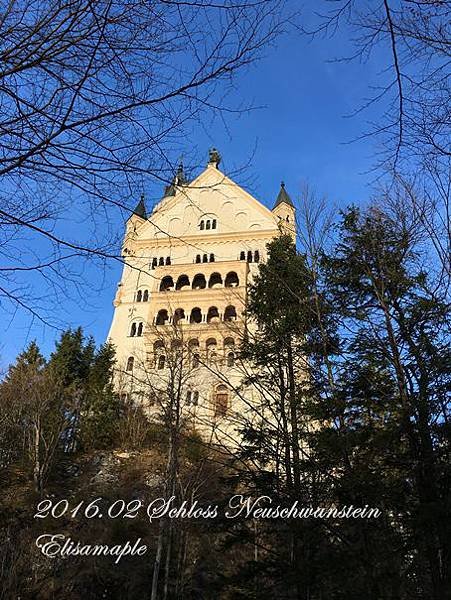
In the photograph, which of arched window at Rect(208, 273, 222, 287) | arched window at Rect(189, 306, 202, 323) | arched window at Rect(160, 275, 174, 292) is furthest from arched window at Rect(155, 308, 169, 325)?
arched window at Rect(208, 273, 222, 287)

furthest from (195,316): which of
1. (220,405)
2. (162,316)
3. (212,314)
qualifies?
(220,405)

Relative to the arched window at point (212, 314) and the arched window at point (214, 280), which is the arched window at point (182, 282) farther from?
the arched window at point (212, 314)

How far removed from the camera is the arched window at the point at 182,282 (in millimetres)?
38172

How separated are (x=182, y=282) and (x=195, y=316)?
3.34m

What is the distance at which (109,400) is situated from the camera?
25.7 metres

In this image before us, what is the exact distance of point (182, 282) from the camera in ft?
127

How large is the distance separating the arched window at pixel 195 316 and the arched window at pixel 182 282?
2648mm

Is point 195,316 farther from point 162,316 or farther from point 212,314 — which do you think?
point 162,316

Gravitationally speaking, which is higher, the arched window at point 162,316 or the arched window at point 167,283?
the arched window at point 167,283

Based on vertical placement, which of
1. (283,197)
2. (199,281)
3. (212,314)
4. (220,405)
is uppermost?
(283,197)

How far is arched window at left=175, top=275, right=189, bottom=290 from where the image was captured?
38172 mm

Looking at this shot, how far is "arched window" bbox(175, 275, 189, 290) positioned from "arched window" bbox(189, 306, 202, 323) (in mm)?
2648

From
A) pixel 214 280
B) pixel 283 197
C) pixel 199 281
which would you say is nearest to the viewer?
pixel 214 280

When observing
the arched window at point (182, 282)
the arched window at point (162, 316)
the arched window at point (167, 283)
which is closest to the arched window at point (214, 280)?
the arched window at point (182, 282)
